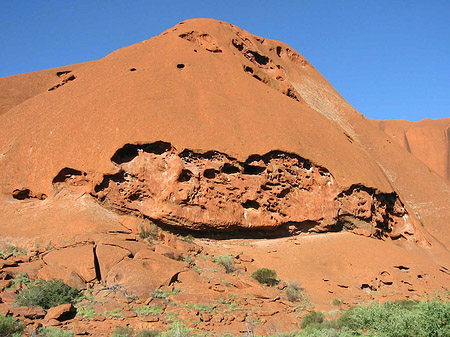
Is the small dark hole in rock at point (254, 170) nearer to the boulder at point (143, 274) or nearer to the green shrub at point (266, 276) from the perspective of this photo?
the green shrub at point (266, 276)

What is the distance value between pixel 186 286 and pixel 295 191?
319 inches

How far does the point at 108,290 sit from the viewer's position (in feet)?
39.7

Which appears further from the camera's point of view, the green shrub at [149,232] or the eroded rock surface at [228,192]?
the eroded rock surface at [228,192]

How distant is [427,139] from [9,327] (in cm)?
5924

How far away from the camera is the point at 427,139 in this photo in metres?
58.1

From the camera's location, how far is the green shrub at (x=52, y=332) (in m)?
9.58

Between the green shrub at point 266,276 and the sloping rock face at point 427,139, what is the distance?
44843mm

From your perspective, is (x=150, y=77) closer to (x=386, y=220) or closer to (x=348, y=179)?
(x=348, y=179)

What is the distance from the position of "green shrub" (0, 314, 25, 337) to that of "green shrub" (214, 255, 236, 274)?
721 centimetres

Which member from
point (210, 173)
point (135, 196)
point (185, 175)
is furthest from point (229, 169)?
point (135, 196)

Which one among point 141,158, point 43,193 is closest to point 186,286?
point 141,158

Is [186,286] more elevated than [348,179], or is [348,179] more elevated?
[348,179]

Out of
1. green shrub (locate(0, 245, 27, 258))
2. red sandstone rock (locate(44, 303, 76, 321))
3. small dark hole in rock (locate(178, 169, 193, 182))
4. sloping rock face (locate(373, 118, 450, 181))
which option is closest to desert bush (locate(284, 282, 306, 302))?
small dark hole in rock (locate(178, 169, 193, 182))

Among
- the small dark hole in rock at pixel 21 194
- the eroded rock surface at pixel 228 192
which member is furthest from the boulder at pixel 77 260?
the small dark hole in rock at pixel 21 194
